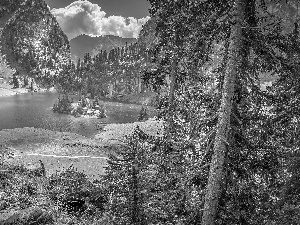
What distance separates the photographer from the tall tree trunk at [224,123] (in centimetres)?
771

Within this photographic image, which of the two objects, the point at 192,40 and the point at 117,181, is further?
the point at 117,181

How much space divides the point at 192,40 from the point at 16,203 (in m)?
12.9

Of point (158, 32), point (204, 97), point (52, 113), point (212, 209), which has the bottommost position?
point (52, 113)

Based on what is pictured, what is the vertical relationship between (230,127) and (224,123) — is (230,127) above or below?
below

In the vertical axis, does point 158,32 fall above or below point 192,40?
above

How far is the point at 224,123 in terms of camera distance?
26.2 ft

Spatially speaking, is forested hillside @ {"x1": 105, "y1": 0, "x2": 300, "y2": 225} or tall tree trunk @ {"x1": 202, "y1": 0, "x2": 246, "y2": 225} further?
tall tree trunk @ {"x1": 202, "y1": 0, "x2": 246, "y2": 225}

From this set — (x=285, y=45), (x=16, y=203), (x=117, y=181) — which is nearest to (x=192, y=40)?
(x=285, y=45)

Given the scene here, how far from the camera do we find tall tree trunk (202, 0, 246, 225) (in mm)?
7707

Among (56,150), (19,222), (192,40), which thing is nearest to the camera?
(192,40)

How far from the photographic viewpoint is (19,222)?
39.7 feet

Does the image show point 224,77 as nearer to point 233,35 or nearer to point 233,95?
point 233,95

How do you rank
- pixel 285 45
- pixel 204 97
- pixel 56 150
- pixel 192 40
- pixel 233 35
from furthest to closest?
pixel 56 150
pixel 204 97
pixel 192 40
pixel 233 35
pixel 285 45

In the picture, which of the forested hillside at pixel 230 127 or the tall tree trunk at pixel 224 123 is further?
the tall tree trunk at pixel 224 123
